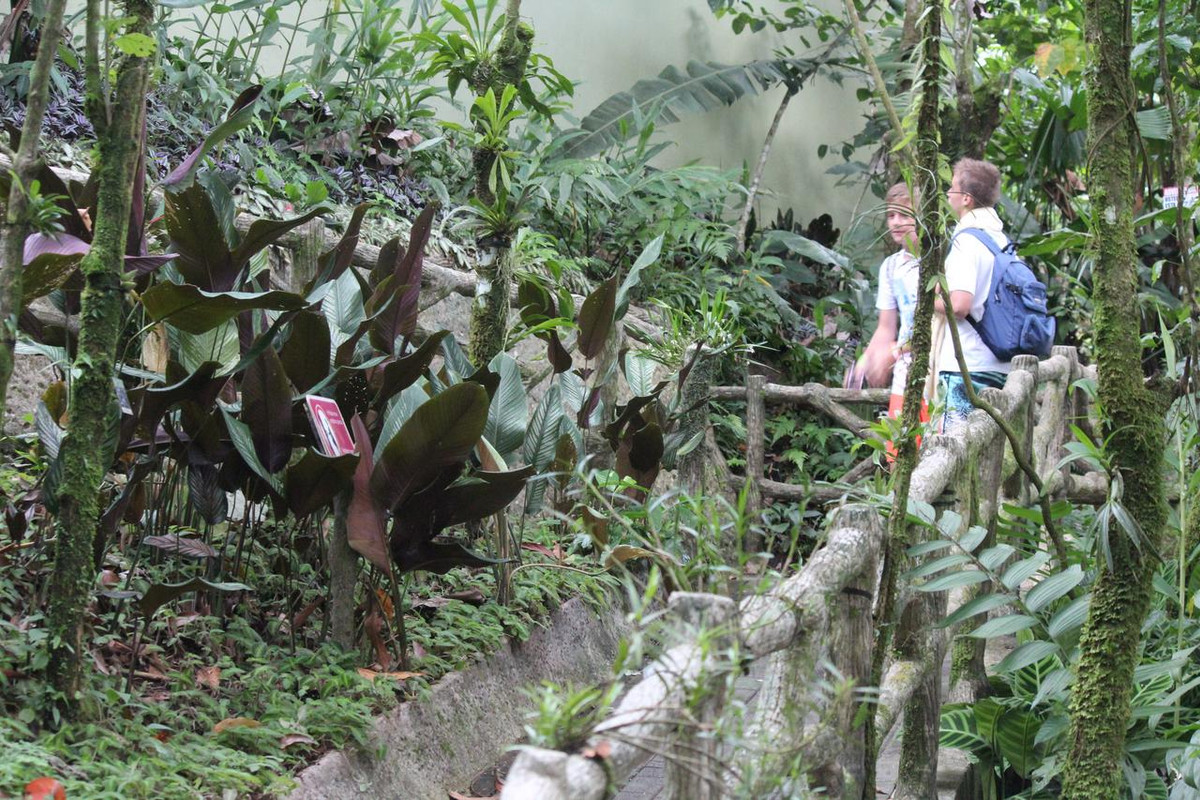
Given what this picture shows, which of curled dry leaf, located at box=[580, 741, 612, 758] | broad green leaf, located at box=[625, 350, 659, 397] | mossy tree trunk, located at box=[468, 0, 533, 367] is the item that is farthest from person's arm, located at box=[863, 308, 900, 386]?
curled dry leaf, located at box=[580, 741, 612, 758]

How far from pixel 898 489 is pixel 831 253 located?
623cm

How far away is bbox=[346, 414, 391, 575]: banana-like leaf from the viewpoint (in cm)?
330

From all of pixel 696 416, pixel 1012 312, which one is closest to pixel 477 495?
pixel 1012 312

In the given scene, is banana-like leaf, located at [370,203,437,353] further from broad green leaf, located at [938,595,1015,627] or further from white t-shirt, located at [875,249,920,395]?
broad green leaf, located at [938,595,1015,627]

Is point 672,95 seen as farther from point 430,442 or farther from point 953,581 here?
point 953,581

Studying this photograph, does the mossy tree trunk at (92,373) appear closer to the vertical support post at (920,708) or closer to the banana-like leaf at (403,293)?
the banana-like leaf at (403,293)

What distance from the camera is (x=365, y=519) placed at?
3.33 metres

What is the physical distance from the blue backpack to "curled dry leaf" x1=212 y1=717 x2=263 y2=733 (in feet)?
10.1

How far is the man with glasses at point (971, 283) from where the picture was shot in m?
4.51

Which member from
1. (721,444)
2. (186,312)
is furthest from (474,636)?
(721,444)

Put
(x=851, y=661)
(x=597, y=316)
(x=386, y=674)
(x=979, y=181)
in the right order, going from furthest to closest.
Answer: (x=979, y=181) < (x=597, y=316) < (x=386, y=674) < (x=851, y=661)

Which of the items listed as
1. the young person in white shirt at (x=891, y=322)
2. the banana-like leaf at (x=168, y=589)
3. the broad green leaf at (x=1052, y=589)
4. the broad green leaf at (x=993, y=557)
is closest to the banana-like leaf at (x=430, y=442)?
the banana-like leaf at (x=168, y=589)

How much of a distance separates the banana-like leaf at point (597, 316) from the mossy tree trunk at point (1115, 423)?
2418 mm

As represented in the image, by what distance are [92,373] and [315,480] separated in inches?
32.3
